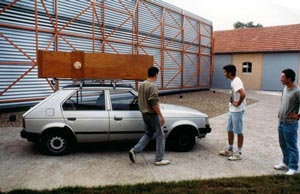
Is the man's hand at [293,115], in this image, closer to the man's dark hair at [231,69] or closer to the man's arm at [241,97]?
the man's arm at [241,97]

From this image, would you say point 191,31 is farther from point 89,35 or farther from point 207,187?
point 207,187

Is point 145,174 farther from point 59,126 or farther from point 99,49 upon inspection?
point 99,49

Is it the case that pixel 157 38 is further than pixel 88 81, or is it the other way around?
pixel 157 38

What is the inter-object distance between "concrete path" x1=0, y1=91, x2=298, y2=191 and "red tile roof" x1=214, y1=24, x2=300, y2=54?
20430mm

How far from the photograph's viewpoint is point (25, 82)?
1138 centimetres

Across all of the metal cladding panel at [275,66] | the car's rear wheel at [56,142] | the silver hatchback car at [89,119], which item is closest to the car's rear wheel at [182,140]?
the silver hatchback car at [89,119]

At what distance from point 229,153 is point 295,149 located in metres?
1.39

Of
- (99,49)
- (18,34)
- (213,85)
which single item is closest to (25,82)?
(18,34)

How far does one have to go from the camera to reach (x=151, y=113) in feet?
16.5

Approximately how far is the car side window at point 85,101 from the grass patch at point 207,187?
1.99m

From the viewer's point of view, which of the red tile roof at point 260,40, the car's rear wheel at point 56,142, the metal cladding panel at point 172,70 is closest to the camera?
the car's rear wheel at point 56,142

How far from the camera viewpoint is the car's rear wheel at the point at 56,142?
548 cm

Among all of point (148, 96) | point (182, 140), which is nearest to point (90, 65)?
point (148, 96)

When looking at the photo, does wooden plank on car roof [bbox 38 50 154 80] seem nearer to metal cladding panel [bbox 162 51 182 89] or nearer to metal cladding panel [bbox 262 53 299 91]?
metal cladding panel [bbox 162 51 182 89]
